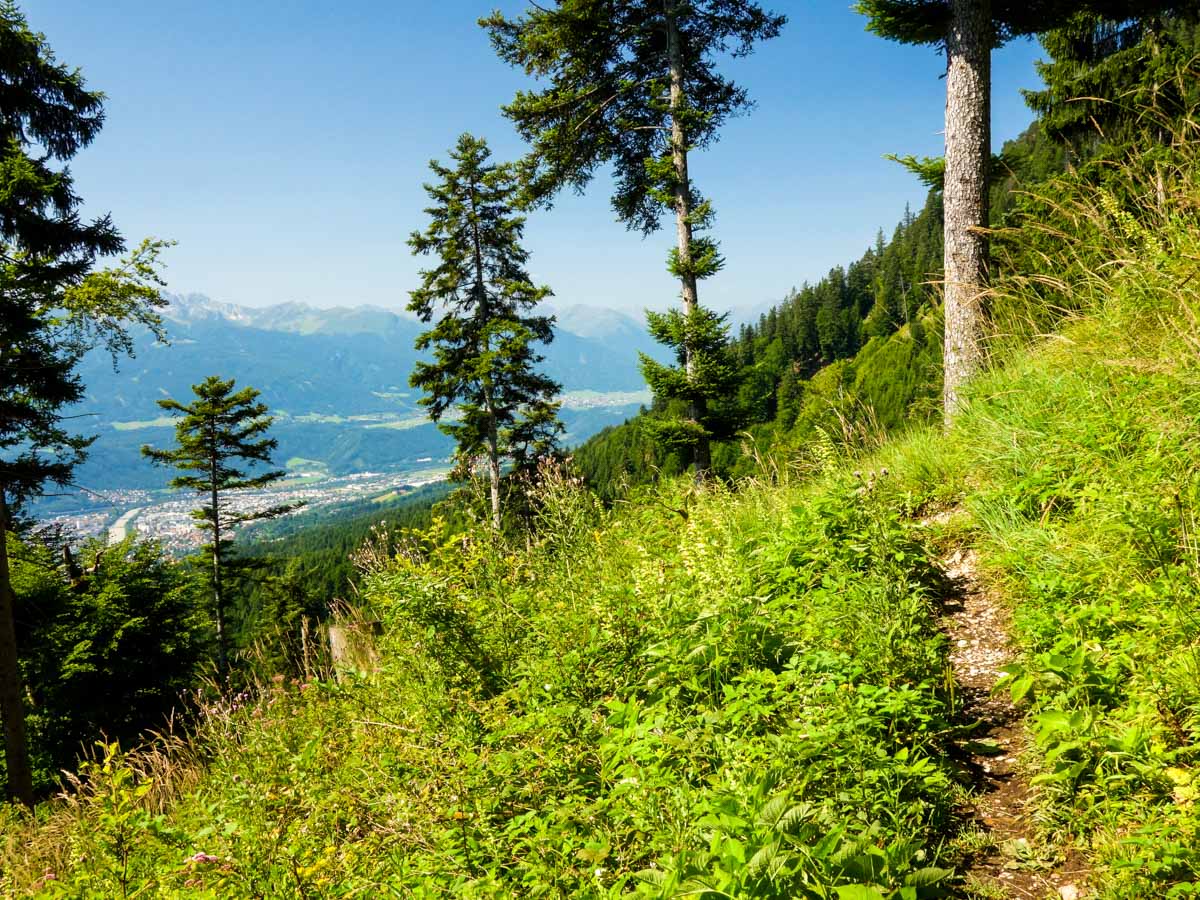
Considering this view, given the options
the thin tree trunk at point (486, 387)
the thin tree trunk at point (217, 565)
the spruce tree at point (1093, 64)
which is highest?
the spruce tree at point (1093, 64)

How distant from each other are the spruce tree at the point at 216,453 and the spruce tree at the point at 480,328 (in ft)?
24.8

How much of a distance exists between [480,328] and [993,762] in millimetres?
20341

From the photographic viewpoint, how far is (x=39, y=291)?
31.2 ft

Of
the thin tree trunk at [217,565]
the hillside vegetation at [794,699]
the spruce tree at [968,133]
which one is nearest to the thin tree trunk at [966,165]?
the spruce tree at [968,133]

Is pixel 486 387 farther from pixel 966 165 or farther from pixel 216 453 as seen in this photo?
pixel 966 165

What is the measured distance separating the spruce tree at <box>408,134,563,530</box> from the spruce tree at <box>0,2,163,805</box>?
970cm

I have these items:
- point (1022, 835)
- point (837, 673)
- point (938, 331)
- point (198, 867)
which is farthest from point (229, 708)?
point (938, 331)

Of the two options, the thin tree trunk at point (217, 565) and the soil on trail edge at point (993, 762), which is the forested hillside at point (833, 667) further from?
the thin tree trunk at point (217, 565)

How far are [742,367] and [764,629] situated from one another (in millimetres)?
7752

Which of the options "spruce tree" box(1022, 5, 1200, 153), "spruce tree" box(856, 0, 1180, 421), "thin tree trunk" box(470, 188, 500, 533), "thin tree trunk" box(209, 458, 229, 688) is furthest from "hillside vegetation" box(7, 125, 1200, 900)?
"thin tree trunk" box(209, 458, 229, 688)

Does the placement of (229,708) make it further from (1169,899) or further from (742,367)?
(742,367)

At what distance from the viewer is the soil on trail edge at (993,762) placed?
2.02 meters

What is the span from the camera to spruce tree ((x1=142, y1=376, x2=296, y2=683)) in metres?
22.3

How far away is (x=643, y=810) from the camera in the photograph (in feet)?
7.19
